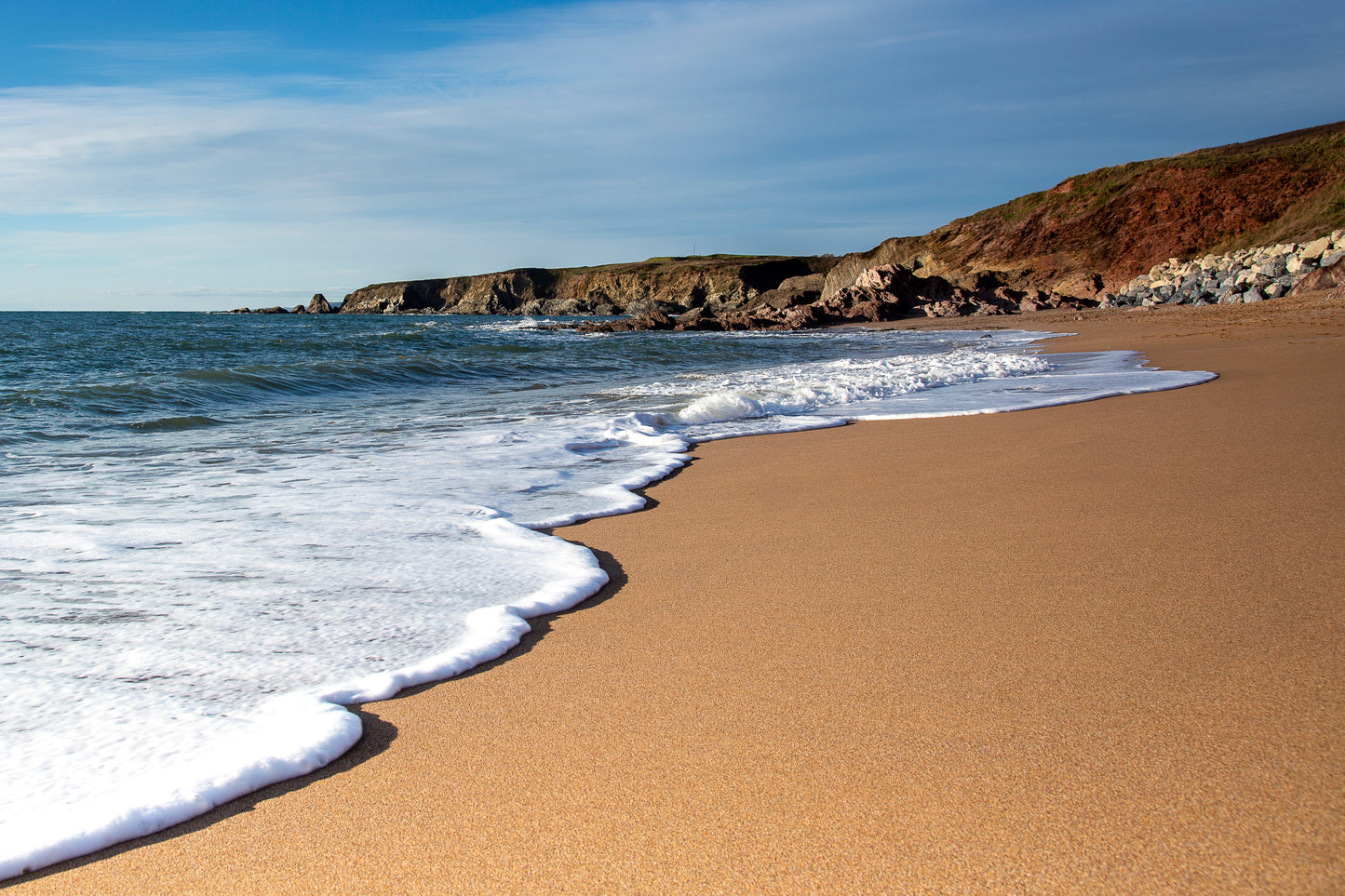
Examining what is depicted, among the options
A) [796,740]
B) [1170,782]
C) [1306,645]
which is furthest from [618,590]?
Result: [1306,645]

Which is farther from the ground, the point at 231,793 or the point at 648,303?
the point at 648,303

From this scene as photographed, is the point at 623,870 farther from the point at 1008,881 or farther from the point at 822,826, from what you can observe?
the point at 1008,881

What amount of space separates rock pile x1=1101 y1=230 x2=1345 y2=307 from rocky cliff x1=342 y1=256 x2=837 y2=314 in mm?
42275

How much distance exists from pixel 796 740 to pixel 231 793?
110 centimetres

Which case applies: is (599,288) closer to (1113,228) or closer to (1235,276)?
(1113,228)

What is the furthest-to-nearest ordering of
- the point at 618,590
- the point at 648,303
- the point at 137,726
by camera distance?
the point at 648,303
the point at 618,590
the point at 137,726

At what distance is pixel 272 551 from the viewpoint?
309cm

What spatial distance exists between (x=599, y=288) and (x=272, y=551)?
83.5 m

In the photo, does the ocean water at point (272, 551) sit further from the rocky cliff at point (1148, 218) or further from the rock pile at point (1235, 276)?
the rocky cliff at point (1148, 218)

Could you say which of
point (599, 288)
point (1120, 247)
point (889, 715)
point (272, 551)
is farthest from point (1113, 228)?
point (599, 288)

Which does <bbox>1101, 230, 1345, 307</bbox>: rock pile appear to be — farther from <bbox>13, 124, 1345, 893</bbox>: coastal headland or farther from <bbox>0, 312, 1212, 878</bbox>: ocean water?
<bbox>13, 124, 1345, 893</bbox>: coastal headland

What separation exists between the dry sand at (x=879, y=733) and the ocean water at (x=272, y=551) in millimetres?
163

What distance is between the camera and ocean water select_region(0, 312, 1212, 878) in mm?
1675

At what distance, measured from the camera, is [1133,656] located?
1.92m
